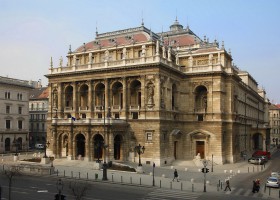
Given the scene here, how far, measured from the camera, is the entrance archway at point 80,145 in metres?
60.7

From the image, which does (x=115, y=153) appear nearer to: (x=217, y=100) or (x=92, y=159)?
(x=92, y=159)

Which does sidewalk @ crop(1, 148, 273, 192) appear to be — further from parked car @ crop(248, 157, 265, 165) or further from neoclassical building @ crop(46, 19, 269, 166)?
parked car @ crop(248, 157, 265, 165)

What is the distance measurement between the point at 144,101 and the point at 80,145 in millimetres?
14142

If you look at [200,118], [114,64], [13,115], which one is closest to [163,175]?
[200,118]

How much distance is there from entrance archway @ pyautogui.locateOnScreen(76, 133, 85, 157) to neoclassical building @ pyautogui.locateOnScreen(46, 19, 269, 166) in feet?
0.40

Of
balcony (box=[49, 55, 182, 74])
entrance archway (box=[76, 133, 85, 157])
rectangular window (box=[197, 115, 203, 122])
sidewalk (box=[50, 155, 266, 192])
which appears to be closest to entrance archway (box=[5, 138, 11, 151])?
balcony (box=[49, 55, 182, 74])

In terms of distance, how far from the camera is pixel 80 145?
61.5 m

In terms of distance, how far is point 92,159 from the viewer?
190 ft

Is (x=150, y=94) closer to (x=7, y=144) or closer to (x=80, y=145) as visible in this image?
(x=80, y=145)

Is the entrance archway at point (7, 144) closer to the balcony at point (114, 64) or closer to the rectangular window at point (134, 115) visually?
the balcony at point (114, 64)

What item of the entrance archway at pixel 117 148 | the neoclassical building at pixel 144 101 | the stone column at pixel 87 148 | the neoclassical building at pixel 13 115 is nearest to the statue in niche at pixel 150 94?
the neoclassical building at pixel 144 101

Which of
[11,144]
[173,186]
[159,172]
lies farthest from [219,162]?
[11,144]

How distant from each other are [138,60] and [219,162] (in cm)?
2286

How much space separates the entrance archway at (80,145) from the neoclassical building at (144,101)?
122 millimetres
